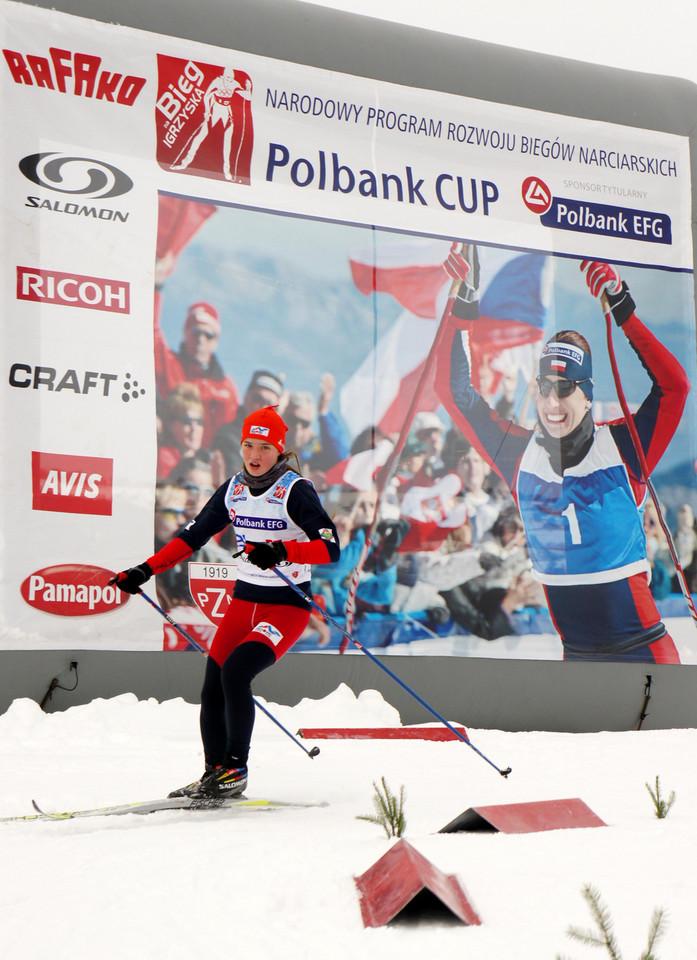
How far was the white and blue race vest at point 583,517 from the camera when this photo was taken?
758 centimetres

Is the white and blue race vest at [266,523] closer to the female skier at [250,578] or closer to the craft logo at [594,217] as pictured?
the female skier at [250,578]

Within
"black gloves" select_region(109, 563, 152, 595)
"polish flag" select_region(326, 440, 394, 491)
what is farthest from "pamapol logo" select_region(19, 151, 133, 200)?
"black gloves" select_region(109, 563, 152, 595)

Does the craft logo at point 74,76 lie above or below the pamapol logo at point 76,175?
above

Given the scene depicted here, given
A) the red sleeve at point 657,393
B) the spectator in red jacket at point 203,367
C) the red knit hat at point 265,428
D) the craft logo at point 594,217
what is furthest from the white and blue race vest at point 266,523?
the craft logo at point 594,217

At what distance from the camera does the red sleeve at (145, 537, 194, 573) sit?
413 cm

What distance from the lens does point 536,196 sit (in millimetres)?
7984

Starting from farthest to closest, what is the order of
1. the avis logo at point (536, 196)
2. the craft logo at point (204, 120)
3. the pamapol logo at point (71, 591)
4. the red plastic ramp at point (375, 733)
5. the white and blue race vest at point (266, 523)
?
the avis logo at point (536, 196), the craft logo at point (204, 120), the pamapol logo at point (71, 591), the red plastic ramp at point (375, 733), the white and blue race vest at point (266, 523)

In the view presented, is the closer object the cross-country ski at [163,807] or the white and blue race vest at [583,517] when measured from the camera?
the cross-country ski at [163,807]

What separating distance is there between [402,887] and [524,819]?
3.24ft

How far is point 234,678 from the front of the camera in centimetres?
379

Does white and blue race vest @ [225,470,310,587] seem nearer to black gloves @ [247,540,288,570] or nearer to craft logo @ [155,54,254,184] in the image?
black gloves @ [247,540,288,570]

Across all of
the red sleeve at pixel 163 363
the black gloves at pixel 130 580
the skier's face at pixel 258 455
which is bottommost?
the black gloves at pixel 130 580

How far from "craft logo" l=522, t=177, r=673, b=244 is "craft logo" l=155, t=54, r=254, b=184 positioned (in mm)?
2467

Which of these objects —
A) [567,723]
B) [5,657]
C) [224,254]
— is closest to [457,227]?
[224,254]
